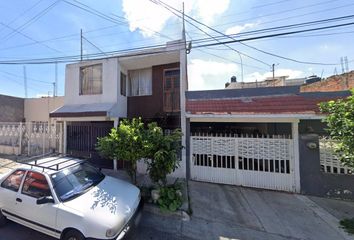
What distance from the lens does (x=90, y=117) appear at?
366 inches

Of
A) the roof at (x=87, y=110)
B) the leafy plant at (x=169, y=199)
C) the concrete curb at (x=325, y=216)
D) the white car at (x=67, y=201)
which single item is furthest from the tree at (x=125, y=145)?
the concrete curb at (x=325, y=216)

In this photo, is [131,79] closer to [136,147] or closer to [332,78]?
[136,147]

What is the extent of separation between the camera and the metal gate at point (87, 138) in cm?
927

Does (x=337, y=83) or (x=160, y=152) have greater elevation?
(x=337, y=83)

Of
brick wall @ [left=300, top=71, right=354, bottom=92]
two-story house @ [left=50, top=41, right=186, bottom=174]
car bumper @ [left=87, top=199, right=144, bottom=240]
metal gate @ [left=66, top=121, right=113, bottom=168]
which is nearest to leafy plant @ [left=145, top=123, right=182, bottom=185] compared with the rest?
car bumper @ [left=87, top=199, right=144, bottom=240]

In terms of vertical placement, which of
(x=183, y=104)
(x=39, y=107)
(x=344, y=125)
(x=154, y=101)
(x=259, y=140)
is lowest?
(x=259, y=140)

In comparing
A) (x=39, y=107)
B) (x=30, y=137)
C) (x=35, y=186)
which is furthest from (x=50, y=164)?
(x=39, y=107)

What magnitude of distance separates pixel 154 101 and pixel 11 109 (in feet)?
Answer: 52.2

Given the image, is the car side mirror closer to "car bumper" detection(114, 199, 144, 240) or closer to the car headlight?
the car headlight

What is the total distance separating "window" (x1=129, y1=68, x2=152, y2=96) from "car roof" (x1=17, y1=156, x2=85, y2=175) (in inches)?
240

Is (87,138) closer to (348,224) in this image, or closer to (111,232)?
(111,232)

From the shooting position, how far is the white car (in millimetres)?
3533

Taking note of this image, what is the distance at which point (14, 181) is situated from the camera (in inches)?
175

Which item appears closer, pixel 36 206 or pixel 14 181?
pixel 36 206
